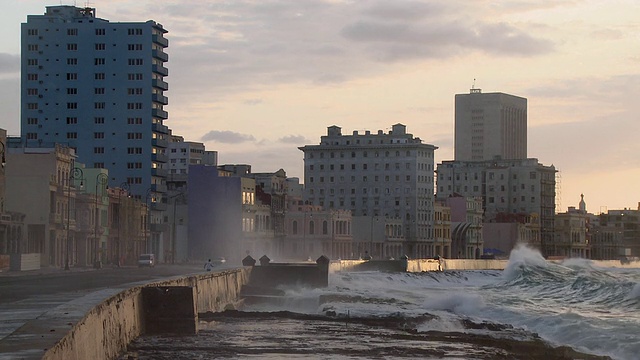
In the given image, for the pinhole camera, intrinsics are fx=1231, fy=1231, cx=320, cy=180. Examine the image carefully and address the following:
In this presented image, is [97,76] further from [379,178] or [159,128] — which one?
[379,178]

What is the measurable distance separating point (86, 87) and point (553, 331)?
112 meters

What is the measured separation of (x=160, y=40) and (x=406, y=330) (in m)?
114

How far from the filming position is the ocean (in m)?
35.4

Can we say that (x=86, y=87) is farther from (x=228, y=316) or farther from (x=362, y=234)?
(x=228, y=316)

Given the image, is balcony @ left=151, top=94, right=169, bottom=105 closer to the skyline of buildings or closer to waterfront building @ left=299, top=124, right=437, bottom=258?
the skyline of buildings

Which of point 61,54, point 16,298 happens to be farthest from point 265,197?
point 16,298

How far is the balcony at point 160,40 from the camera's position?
153125mm

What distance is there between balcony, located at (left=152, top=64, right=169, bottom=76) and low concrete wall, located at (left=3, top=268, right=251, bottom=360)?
10896cm

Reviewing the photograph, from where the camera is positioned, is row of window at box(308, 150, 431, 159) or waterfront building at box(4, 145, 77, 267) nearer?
waterfront building at box(4, 145, 77, 267)

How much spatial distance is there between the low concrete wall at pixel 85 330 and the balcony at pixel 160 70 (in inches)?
4290

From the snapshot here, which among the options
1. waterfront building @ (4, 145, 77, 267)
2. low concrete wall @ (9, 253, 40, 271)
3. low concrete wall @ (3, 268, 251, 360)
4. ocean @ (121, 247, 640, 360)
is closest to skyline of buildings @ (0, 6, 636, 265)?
waterfront building @ (4, 145, 77, 267)

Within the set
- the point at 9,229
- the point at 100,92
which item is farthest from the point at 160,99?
the point at 9,229

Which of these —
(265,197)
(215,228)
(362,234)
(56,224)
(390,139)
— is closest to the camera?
(56,224)

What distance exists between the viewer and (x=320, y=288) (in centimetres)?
7888
